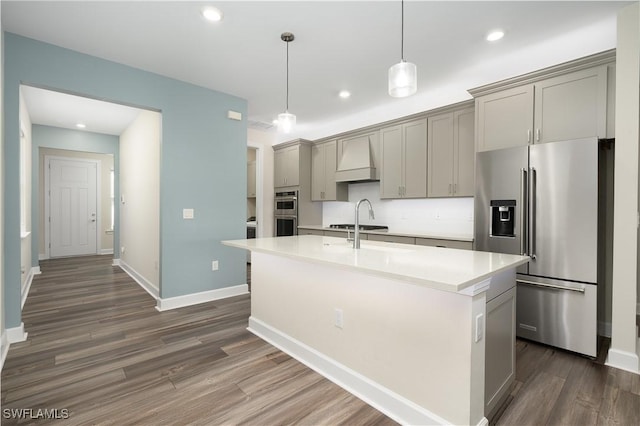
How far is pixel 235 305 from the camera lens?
12.6 ft

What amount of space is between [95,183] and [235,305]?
614 cm

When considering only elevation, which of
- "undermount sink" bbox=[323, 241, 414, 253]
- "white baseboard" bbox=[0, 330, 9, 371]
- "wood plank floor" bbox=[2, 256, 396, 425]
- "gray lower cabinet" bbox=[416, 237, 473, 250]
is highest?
"undermount sink" bbox=[323, 241, 414, 253]

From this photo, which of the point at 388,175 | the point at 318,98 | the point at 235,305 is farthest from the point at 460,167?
the point at 235,305

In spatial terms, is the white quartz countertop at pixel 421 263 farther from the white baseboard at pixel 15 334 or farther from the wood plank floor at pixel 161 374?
the white baseboard at pixel 15 334

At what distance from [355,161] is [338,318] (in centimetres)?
310

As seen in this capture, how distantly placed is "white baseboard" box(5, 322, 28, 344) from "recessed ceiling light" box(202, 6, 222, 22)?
10.4 ft

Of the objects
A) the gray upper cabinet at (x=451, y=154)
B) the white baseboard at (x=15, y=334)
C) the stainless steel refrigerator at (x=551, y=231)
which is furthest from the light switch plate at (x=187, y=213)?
the stainless steel refrigerator at (x=551, y=231)

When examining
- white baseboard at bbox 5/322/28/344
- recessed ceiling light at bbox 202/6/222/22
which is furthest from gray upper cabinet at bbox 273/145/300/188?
white baseboard at bbox 5/322/28/344

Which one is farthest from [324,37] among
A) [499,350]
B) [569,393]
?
[569,393]

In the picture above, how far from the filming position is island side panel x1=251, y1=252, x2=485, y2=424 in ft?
5.06

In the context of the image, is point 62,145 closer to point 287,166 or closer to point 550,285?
point 287,166

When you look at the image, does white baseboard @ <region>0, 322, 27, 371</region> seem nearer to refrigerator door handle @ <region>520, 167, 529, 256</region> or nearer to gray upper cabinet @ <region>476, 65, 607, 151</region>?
refrigerator door handle @ <region>520, 167, 529, 256</region>

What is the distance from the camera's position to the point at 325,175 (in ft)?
17.9

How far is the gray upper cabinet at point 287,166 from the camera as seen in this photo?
563 cm
